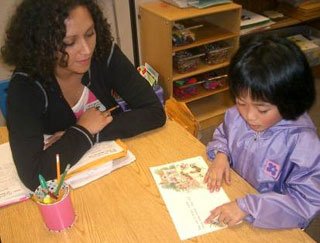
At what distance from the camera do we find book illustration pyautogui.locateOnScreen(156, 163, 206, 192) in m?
0.97

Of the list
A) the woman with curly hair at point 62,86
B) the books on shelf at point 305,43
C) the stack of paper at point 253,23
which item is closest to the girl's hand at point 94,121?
the woman with curly hair at point 62,86

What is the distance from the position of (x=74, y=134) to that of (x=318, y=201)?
752 mm

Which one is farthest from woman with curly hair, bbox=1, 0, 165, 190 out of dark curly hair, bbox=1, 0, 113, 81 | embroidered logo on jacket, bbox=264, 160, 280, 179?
embroidered logo on jacket, bbox=264, 160, 280, 179

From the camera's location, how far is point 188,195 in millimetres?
941

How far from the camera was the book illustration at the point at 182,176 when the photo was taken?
0.97 m

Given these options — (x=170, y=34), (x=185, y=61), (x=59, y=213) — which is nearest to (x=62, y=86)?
(x=59, y=213)

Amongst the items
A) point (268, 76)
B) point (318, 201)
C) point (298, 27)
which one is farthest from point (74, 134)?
point (298, 27)

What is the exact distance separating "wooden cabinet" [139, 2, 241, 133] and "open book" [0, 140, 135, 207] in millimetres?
1163

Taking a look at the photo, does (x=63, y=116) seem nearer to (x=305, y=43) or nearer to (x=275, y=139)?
(x=275, y=139)

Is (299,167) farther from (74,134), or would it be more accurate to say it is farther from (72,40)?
(72,40)

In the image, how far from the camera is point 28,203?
94 centimetres

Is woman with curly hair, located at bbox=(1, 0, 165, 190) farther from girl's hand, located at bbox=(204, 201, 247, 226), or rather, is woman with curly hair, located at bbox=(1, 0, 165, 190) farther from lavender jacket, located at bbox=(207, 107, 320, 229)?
girl's hand, located at bbox=(204, 201, 247, 226)

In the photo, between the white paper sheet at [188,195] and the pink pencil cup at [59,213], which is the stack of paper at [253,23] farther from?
the pink pencil cup at [59,213]

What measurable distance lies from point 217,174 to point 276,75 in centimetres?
33
